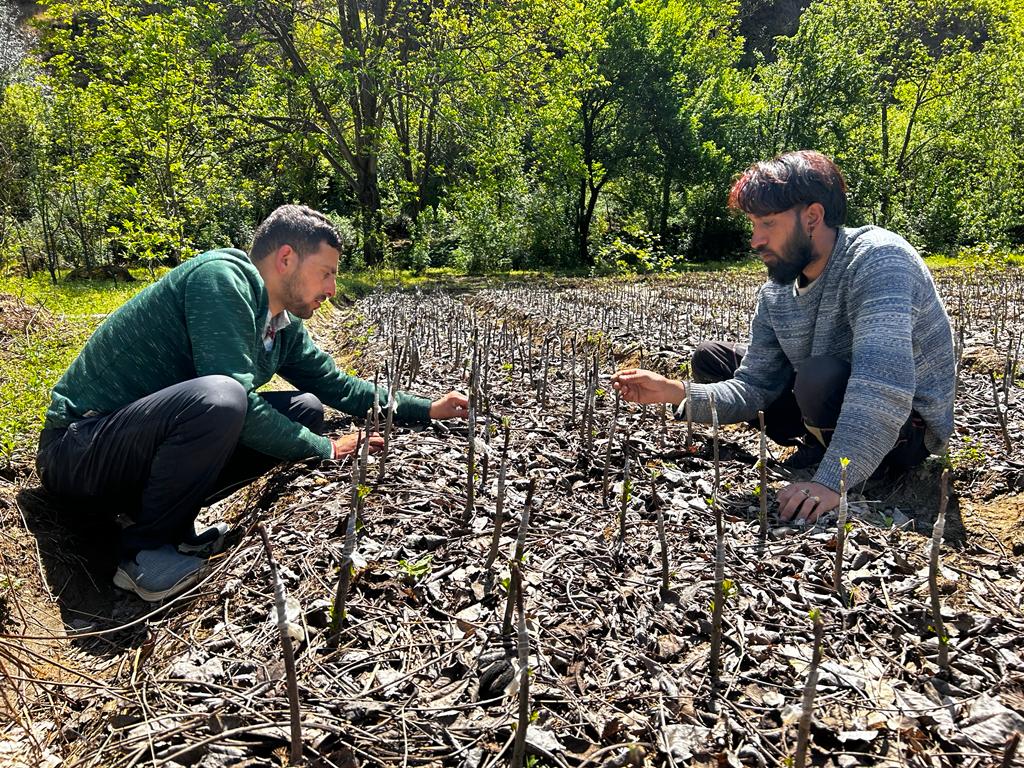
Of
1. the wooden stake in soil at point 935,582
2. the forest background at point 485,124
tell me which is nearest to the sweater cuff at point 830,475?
the wooden stake in soil at point 935,582

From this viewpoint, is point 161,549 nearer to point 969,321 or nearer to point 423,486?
point 423,486

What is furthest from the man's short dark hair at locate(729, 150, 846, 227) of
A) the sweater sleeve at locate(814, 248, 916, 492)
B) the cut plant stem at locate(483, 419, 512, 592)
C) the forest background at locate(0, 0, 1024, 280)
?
the forest background at locate(0, 0, 1024, 280)

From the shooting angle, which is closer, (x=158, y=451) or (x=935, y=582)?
(x=935, y=582)

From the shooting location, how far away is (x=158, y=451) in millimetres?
2799

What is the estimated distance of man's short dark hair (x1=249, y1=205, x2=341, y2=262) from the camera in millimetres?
3217

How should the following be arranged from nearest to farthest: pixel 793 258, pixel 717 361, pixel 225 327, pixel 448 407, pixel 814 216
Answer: pixel 225 327 < pixel 814 216 < pixel 793 258 < pixel 448 407 < pixel 717 361

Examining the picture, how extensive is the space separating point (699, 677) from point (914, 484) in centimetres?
210

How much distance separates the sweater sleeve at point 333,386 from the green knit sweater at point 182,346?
2.40 feet

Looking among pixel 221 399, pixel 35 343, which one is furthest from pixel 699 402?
pixel 35 343

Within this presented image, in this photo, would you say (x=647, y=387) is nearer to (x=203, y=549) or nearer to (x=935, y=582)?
(x=935, y=582)

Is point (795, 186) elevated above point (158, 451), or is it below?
above

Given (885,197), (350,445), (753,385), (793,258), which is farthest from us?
(885,197)

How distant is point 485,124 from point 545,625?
15.9 m

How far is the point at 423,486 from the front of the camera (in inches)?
127
